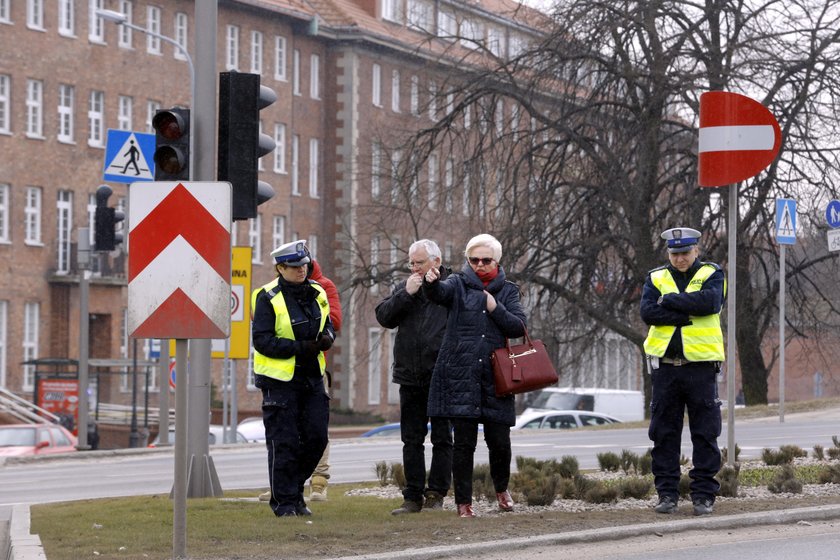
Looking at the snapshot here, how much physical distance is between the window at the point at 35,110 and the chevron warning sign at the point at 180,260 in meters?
47.5

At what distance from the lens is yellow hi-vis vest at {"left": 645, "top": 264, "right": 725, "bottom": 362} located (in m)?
11.4

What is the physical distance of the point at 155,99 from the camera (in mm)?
60125

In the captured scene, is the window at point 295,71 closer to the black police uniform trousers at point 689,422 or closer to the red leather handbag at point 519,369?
the black police uniform trousers at point 689,422

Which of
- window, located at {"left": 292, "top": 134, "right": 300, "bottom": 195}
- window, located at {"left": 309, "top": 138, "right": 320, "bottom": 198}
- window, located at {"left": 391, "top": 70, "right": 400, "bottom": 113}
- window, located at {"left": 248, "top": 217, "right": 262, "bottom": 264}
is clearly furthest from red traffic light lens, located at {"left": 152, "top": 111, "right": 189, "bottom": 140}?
window, located at {"left": 391, "top": 70, "right": 400, "bottom": 113}

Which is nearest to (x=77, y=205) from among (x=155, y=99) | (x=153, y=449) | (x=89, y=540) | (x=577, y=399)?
(x=155, y=99)

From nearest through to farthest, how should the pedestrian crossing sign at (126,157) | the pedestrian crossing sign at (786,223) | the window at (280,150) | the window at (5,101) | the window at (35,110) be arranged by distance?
the pedestrian crossing sign at (126,157) → the pedestrian crossing sign at (786,223) → the window at (5,101) → the window at (35,110) → the window at (280,150)

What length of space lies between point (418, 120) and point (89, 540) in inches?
1225

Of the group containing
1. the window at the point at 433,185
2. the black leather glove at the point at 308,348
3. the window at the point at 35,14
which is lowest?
the black leather glove at the point at 308,348

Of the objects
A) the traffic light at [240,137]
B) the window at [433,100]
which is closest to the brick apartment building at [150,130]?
the window at [433,100]

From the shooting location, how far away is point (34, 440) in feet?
101

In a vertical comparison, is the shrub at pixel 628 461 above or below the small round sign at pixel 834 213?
below

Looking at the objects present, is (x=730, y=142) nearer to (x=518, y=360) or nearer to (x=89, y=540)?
(x=518, y=360)

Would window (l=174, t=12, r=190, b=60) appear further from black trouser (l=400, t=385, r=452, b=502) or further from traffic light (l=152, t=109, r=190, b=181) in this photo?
traffic light (l=152, t=109, r=190, b=181)

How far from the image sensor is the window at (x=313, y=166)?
68.3 meters
